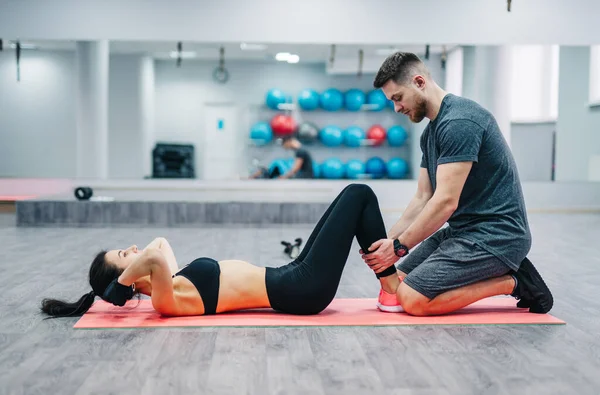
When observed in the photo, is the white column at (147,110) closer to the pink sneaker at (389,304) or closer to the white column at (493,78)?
the white column at (493,78)

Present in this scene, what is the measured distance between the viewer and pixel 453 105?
101 inches

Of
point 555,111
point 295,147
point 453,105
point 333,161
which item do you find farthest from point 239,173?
point 453,105

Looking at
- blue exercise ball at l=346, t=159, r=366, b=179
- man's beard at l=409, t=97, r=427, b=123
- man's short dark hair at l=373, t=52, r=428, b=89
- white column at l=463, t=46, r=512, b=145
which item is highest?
white column at l=463, t=46, r=512, b=145

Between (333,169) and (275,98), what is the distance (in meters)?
1.83

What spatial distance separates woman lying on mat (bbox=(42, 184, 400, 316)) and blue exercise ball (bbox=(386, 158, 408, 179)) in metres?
9.01

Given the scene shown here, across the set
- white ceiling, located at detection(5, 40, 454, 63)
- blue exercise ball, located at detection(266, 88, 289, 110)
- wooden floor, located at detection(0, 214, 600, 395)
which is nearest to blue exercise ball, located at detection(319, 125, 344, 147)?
blue exercise ball, located at detection(266, 88, 289, 110)

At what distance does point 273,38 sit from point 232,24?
0.54 metres

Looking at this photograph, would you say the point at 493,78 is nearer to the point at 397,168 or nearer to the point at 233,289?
the point at 397,168

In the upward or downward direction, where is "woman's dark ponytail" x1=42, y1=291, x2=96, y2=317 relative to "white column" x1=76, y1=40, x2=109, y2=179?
downward

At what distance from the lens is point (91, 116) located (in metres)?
8.24

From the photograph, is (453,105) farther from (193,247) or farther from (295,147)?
(295,147)

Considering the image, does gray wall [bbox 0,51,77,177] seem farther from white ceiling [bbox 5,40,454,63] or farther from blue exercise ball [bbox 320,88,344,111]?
blue exercise ball [bbox 320,88,344,111]

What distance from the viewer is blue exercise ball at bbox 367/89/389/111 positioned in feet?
39.7

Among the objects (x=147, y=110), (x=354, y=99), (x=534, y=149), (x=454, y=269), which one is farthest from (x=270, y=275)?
(x=147, y=110)
